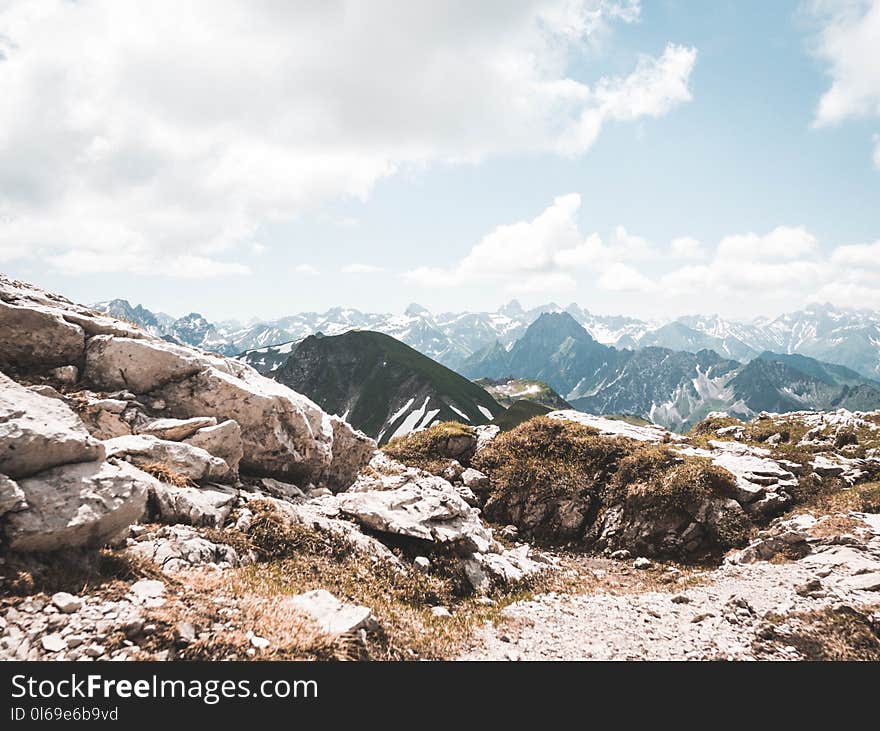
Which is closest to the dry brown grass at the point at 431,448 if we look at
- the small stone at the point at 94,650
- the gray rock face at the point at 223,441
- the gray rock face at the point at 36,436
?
the gray rock face at the point at 223,441

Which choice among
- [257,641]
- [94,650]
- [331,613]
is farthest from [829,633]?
[94,650]

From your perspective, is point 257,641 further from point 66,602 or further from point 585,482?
point 585,482

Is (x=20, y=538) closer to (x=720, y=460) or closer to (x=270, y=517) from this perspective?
(x=270, y=517)

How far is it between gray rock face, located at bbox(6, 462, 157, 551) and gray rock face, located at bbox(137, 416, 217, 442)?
5906 mm

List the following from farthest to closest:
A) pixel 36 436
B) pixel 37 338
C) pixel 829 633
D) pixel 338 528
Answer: pixel 37 338, pixel 338 528, pixel 829 633, pixel 36 436

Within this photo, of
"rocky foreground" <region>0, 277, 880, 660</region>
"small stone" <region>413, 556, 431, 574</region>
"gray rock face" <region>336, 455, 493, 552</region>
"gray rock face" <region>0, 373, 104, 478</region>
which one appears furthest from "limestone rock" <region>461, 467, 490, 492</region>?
"gray rock face" <region>0, 373, 104, 478</region>

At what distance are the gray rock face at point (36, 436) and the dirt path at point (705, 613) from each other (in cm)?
1048

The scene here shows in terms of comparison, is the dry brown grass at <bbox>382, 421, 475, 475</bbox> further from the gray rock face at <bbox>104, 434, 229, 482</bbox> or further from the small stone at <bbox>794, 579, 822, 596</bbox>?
the small stone at <bbox>794, 579, 822, 596</bbox>

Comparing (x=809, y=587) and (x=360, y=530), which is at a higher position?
(x=360, y=530)

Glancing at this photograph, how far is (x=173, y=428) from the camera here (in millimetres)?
16203

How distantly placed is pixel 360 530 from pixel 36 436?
10.1 meters

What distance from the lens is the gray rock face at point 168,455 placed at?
45.5 ft

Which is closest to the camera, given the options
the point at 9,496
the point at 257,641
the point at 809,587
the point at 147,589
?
the point at 257,641

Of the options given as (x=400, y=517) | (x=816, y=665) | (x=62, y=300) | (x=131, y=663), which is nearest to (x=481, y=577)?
(x=400, y=517)
